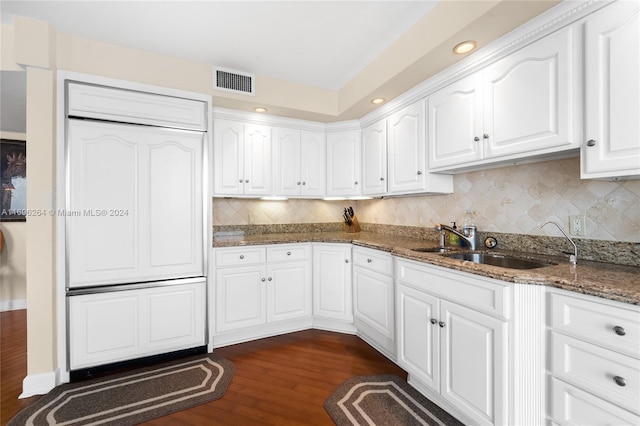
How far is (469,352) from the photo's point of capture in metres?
1.51

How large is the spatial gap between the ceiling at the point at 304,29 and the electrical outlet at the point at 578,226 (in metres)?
Result: 1.18

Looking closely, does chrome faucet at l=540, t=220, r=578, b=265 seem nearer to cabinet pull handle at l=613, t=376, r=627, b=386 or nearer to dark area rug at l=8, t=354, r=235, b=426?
cabinet pull handle at l=613, t=376, r=627, b=386

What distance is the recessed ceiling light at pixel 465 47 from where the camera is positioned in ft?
5.70

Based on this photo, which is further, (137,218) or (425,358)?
(137,218)

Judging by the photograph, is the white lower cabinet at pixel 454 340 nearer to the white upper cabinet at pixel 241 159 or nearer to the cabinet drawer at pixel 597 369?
the cabinet drawer at pixel 597 369

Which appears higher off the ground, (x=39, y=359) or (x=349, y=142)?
(x=349, y=142)

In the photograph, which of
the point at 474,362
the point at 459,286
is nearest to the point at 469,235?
the point at 459,286

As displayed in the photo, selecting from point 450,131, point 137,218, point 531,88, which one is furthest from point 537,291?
point 137,218

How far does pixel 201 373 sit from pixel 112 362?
2.38 feet

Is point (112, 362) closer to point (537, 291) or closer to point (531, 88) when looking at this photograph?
point (537, 291)

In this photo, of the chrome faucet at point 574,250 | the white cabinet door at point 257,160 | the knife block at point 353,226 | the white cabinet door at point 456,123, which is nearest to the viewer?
the chrome faucet at point 574,250

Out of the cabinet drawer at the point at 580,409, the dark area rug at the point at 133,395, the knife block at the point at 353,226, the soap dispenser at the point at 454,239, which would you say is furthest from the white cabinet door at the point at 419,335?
the knife block at the point at 353,226

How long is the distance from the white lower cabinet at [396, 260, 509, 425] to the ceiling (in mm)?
1444

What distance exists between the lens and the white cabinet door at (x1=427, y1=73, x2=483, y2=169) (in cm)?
188
